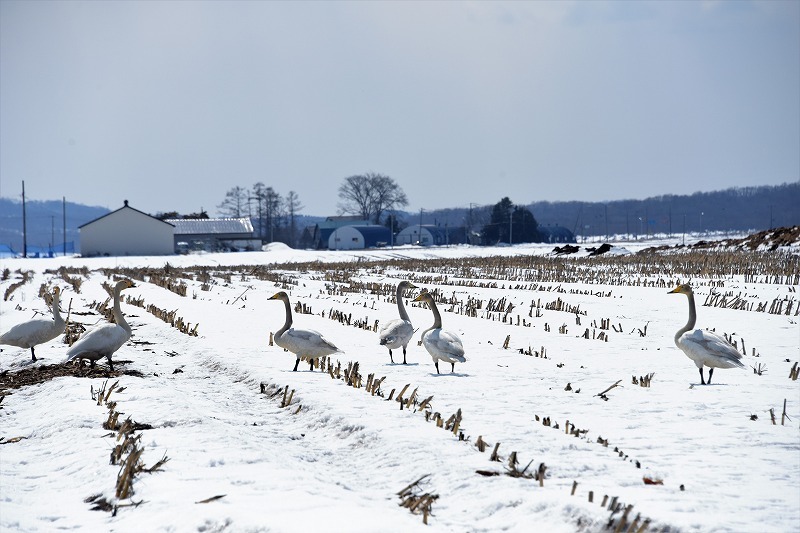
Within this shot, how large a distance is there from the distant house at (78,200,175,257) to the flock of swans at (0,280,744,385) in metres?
63.0

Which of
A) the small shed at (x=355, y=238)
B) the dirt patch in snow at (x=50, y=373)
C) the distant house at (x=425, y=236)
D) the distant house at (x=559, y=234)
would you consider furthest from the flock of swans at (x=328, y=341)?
the distant house at (x=559, y=234)

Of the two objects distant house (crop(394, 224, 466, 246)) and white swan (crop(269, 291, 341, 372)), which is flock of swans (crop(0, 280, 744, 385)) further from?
distant house (crop(394, 224, 466, 246))

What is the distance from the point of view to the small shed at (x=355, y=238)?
105 m

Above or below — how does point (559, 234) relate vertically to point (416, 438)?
above

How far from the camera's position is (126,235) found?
72375 millimetres

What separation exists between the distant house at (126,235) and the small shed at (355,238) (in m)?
34.6

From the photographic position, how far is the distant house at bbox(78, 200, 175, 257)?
71625 mm

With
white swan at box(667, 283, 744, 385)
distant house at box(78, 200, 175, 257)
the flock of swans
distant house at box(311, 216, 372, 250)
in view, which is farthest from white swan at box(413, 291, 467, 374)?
distant house at box(311, 216, 372, 250)

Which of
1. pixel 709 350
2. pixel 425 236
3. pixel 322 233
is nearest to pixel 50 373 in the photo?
pixel 709 350

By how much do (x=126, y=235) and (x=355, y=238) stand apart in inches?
1496

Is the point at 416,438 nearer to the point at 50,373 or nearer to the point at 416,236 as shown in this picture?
the point at 50,373

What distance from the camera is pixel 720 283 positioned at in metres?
24.6

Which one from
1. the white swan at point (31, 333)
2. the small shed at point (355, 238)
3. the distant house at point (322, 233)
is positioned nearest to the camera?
the white swan at point (31, 333)

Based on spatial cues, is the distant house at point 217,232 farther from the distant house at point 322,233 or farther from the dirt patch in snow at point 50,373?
the dirt patch in snow at point 50,373
